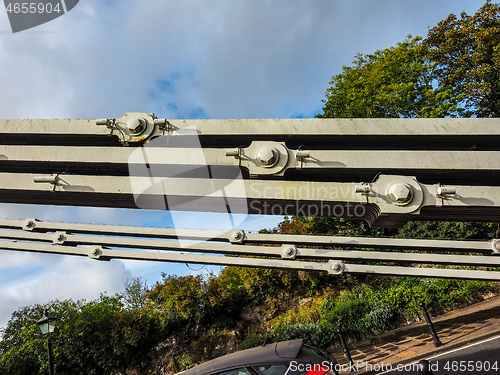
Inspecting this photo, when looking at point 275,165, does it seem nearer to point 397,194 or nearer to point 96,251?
point 397,194

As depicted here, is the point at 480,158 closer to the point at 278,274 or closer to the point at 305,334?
the point at 305,334

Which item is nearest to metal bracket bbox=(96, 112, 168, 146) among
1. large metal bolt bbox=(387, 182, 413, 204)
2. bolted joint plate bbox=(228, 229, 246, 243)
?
bolted joint plate bbox=(228, 229, 246, 243)

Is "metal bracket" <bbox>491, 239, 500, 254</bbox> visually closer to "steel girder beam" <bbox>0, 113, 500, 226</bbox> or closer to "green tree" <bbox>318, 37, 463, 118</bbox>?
"steel girder beam" <bbox>0, 113, 500, 226</bbox>

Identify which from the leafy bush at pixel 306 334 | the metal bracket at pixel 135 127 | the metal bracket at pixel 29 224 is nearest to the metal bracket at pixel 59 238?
the metal bracket at pixel 29 224

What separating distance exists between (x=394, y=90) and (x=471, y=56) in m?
3.64

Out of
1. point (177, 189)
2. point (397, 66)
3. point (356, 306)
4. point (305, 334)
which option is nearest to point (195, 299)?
point (305, 334)

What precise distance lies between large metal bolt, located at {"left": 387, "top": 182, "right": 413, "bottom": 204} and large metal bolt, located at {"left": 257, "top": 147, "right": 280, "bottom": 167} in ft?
4.72

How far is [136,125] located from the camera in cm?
372

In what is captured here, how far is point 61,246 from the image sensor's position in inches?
162

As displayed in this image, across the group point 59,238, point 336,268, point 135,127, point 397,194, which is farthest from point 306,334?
point 135,127

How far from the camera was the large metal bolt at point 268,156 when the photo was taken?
3.54 m

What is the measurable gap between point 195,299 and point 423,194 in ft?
32.4

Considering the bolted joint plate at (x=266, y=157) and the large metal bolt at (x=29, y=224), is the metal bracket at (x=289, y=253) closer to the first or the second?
the bolted joint plate at (x=266, y=157)

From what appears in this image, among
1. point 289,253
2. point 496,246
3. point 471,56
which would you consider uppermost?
point 471,56
